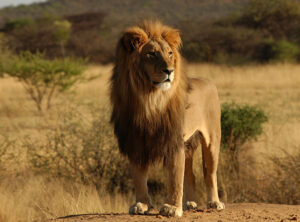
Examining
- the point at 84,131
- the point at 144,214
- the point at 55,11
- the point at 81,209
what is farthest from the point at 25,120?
the point at 55,11

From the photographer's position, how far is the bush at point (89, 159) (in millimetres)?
7621

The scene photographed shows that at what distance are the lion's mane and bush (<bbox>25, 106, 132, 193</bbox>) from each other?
9.81 feet

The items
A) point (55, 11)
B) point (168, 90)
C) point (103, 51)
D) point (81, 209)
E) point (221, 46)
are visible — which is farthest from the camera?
point (55, 11)

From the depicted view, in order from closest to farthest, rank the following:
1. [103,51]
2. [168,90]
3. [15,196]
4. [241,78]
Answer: [168,90], [15,196], [241,78], [103,51]

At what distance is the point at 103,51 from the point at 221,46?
1021cm

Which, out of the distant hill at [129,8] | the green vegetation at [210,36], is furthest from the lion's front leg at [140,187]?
the distant hill at [129,8]

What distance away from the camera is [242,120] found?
8.24 m

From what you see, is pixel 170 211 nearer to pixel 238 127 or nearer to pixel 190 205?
pixel 190 205

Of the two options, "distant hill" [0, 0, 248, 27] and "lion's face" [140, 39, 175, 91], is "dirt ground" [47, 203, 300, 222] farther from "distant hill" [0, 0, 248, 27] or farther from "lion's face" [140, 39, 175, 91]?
"distant hill" [0, 0, 248, 27]

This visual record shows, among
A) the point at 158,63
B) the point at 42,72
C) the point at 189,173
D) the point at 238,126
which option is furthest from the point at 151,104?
the point at 42,72

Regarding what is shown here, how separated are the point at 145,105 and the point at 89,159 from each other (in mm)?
3542

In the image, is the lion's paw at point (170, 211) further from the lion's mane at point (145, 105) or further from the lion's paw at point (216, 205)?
the lion's paw at point (216, 205)

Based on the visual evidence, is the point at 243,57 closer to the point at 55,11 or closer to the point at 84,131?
the point at 84,131

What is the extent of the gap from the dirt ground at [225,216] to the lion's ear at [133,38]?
4.83 feet
